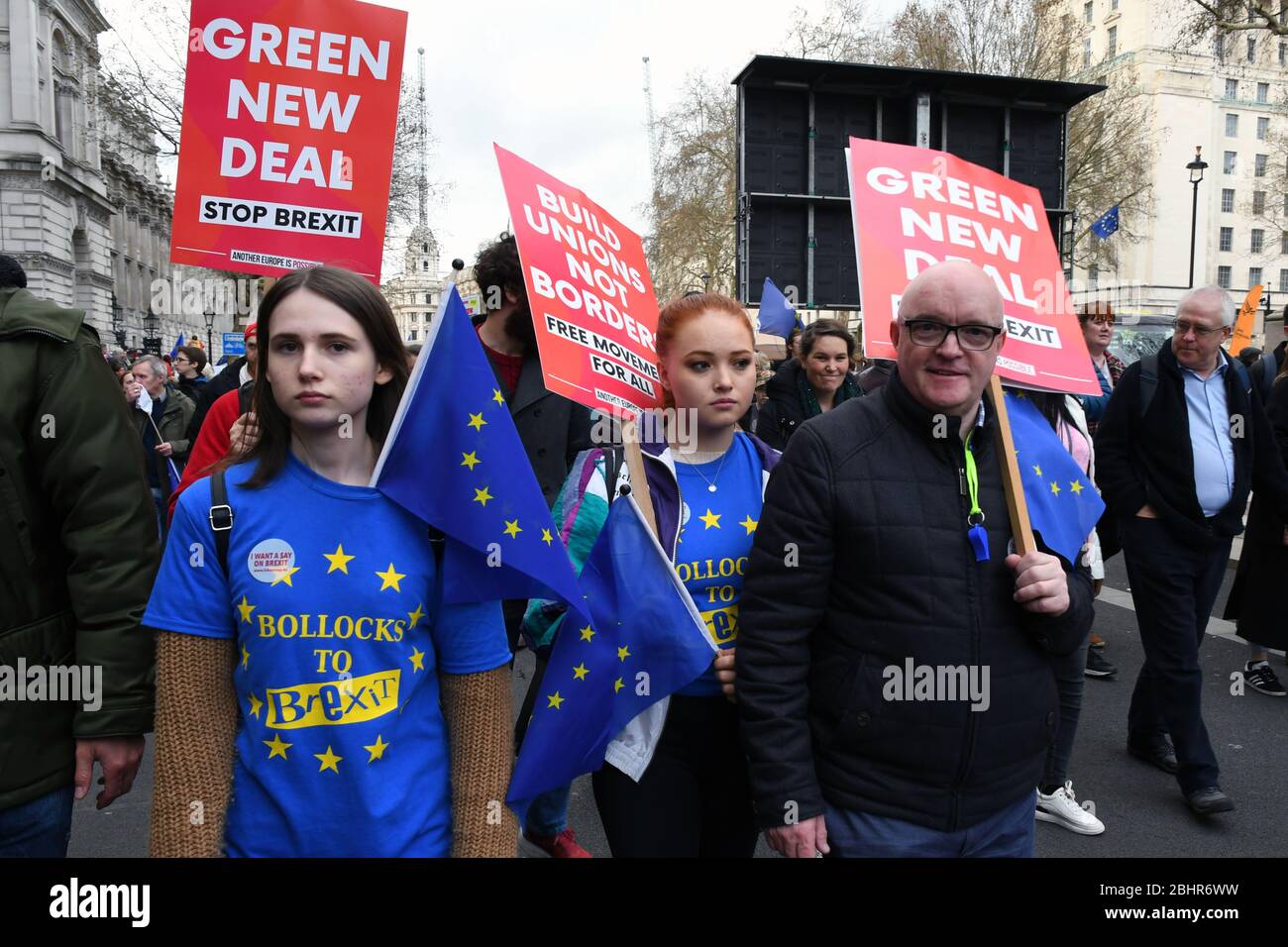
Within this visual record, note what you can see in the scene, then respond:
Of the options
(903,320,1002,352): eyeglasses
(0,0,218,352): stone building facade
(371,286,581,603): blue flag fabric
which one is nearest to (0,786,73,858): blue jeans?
(371,286,581,603): blue flag fabric

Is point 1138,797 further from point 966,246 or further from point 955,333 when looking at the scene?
point 955,333

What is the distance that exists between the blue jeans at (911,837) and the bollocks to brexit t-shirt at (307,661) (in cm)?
87

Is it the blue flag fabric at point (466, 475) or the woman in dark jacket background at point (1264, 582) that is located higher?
the blue flag fabric at point (466, 475)

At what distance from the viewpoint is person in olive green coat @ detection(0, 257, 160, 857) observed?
1.89 meters

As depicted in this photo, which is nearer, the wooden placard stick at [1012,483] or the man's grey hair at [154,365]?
the wooden placard stick at [1012,483]

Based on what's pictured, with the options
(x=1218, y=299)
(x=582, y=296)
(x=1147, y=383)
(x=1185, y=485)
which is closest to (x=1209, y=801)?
(x=1185, y=485)

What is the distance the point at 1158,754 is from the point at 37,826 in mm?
4706

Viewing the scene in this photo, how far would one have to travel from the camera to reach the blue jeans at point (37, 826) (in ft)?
6.22

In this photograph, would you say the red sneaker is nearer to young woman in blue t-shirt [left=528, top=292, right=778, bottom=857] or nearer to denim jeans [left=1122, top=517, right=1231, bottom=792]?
young woman in blue t-shirt [left=528, top=292, right=778, bottom=857]

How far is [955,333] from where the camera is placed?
6.49ft

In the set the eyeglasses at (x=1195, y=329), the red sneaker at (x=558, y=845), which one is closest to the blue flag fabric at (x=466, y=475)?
the red sneaker at (x=558, y=845)

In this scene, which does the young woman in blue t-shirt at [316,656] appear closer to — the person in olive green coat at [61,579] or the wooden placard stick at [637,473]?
the person in olive green coat at [61,579]

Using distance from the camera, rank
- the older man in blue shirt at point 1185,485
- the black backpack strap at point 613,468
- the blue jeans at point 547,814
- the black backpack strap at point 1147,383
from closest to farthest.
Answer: the black backpack strap at point 613,468 < the blue jeans at point 547,814 < the older man in blue shirt at point 1185,485 < the black backpack strap at point 1147,383

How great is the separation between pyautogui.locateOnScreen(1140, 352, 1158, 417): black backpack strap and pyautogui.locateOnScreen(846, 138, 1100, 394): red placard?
165 cm
